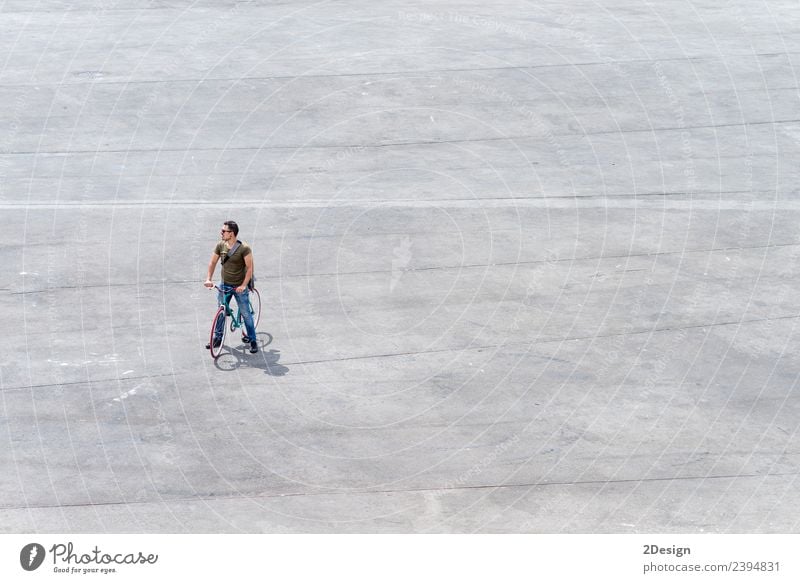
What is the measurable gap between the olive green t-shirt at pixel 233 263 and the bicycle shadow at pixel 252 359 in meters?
0.90

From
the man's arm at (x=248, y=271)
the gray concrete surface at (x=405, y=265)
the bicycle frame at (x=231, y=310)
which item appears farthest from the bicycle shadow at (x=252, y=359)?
the man's arm at (x=248, y=271)

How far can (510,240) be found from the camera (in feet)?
65.5

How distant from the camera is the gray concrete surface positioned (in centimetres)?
1363

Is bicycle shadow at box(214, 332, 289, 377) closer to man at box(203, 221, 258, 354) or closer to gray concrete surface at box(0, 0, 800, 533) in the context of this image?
gray concrete surface at box(0, 0, 800, 533)

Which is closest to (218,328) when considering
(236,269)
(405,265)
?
(236,269)

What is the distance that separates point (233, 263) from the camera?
16.4 meters

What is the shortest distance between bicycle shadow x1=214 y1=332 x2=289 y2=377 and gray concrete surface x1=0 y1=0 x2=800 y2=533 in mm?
45

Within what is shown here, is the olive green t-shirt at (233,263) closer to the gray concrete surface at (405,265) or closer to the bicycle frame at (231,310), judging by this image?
the bicycle frame at (231,310)

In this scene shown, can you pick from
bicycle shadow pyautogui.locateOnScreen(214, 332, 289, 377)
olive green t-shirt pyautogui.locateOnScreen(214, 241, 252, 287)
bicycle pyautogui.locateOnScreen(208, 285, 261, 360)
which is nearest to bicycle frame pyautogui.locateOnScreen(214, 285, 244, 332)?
bicycle pyautogui.locateOnScreen(208, 285, 261, 360)

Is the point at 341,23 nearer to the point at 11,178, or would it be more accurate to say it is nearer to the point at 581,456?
the point at 11,178

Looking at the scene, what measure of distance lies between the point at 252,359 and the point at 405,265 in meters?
3.63

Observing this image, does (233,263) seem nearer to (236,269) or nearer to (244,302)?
(236,269)

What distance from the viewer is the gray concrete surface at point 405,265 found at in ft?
44.7
